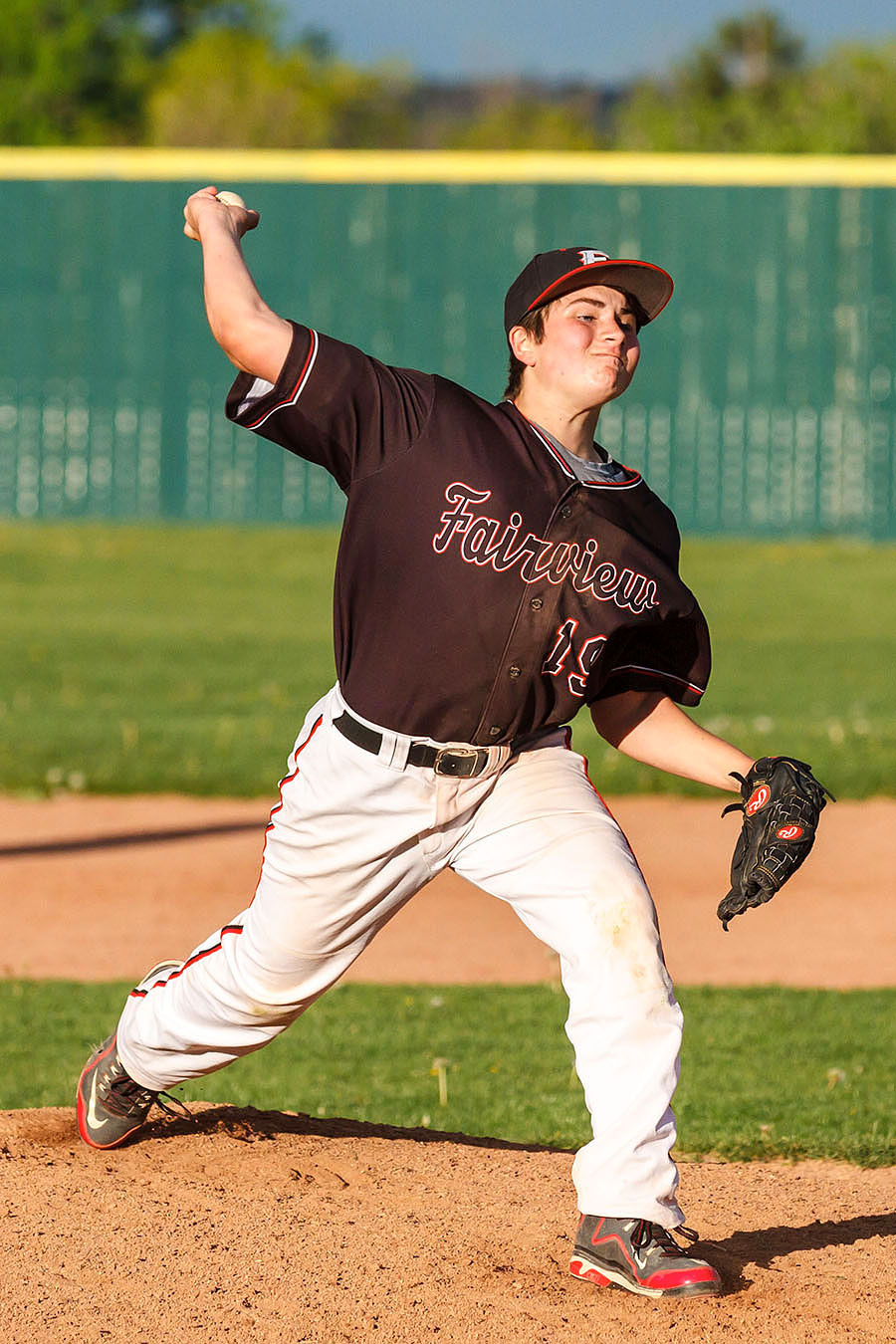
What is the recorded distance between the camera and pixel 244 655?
1471 cm

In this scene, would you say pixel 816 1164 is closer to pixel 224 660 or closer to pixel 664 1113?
pixel 664 1113

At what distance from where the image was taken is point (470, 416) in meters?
3.86

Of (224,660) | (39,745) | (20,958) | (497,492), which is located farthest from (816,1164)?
(224,660)

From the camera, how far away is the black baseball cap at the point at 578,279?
3.96m

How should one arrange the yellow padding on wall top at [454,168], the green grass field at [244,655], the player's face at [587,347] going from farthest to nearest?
the yellow padding on wall top at [454,168]
the green grass field at [244,655]
the player's face at [587,347]

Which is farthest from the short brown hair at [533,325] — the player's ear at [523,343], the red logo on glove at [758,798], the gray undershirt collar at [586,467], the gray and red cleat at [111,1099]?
the gray and red cleat at [111,1099]

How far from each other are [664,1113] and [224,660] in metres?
11.1

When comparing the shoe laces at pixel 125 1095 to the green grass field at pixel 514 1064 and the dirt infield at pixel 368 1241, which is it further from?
the green grass field at pixel 514 1064

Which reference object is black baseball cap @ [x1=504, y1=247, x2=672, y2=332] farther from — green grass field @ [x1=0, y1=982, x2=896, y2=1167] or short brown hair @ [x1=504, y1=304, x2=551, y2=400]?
green grass field @ [x1=0, y1=982, x2=896, y2=1167]

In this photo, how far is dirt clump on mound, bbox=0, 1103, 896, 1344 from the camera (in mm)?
3490

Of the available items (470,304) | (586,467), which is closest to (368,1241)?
(586,467)

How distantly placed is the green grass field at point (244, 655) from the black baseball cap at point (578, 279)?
20.4ft

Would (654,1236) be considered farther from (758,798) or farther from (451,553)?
(451,553)

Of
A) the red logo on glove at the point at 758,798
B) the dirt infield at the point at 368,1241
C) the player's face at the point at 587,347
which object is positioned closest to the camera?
the dirt infield at the point at 368,1241
